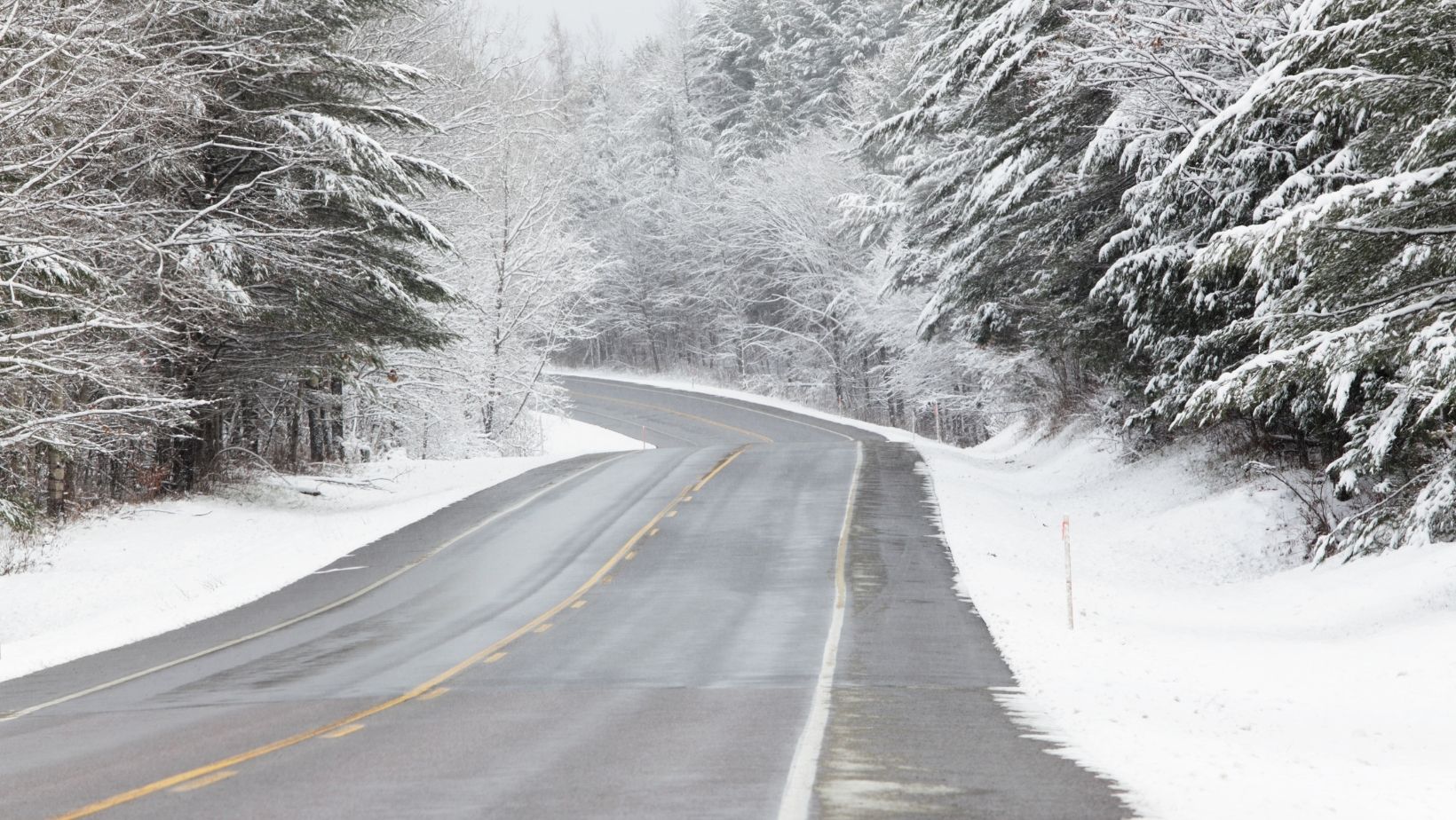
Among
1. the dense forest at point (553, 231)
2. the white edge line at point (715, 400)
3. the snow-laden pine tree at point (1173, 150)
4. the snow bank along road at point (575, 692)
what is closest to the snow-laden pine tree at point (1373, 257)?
the dense forest at point (553, 231)

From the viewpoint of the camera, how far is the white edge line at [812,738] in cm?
729

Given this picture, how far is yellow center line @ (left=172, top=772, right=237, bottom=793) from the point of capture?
8000mm

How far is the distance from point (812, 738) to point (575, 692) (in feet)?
9.80

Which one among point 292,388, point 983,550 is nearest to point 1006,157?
point 983,550

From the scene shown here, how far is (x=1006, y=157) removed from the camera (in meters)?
26.5

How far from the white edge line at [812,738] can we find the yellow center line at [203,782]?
354cm

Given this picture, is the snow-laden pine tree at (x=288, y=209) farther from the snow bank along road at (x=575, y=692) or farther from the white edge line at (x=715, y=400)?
the white edge line at (x=715, y=400)

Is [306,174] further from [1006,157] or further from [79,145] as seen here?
A: [1006,157]

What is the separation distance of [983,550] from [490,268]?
1050 inches

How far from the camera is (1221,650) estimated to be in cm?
1341

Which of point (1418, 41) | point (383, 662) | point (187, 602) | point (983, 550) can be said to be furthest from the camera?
point (983, 550)

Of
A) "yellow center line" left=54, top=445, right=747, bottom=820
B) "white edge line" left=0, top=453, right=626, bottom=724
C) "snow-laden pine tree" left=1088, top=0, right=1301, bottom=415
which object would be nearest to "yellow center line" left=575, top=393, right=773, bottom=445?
"white edge line" left=0, top=453, right=626, bottom=724

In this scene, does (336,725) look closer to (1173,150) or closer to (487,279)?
(1173,150)

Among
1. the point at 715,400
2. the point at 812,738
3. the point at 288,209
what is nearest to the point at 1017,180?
the point at 288,209
